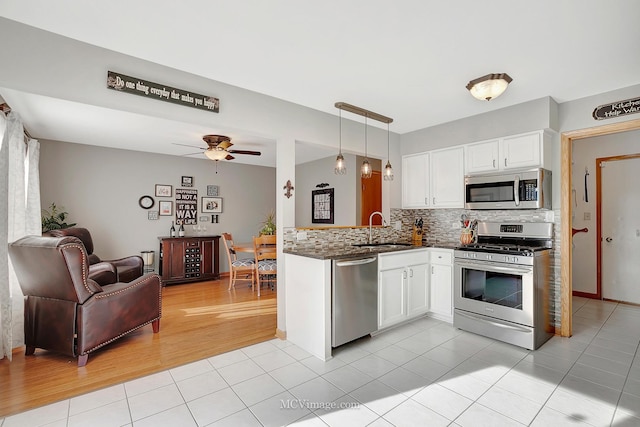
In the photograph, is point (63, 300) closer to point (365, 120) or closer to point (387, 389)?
point (387, 389)

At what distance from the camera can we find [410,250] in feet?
11.5

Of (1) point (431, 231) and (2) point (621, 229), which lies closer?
(2) point (621, 229)

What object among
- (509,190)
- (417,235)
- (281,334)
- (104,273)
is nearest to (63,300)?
(104,273)

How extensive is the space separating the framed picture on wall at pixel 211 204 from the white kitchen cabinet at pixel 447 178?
456 centimetres

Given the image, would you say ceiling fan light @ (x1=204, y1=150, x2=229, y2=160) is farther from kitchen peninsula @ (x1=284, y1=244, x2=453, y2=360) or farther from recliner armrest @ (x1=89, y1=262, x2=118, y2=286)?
kitchen peninsula @ (x1=284, y1=244, x2=453, y2=360)

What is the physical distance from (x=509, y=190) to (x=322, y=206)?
12.9 ft

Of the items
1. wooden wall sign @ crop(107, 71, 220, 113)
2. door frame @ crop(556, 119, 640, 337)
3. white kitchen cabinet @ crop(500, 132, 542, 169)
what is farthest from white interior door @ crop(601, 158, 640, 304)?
wooden wall sign @ crop(107, 71, 220, 113)

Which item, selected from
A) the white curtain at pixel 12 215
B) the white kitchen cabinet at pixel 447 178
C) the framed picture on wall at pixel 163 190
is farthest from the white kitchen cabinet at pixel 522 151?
the framed picture on wall at pixel 163 190

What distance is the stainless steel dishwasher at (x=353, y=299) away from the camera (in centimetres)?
278

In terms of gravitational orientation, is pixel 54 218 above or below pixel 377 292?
above

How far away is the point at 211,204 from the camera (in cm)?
658

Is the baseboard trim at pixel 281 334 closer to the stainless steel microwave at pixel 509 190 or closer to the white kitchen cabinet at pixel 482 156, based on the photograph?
the stainless steel microwave at pixel 509 190

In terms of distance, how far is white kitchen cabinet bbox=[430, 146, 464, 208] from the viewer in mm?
3807

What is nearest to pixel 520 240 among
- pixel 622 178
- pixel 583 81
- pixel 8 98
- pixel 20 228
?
pixel 583 81
